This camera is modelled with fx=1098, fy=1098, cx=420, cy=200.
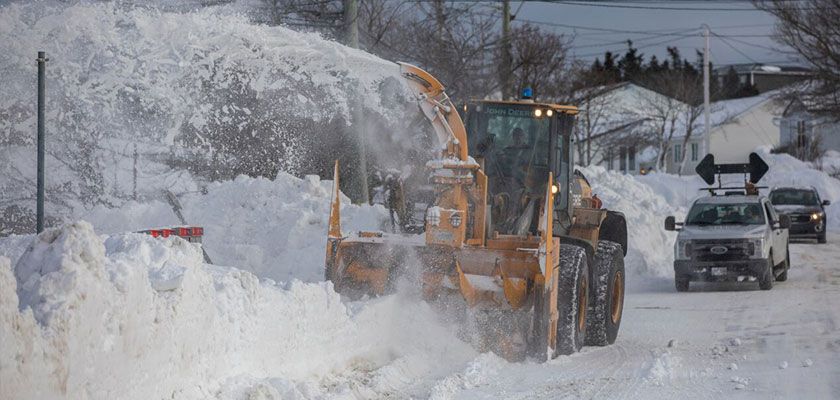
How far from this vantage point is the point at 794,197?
106 ft

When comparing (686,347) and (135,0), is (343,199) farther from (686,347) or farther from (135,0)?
(686,347)

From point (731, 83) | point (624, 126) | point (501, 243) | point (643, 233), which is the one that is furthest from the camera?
point (731, 83)

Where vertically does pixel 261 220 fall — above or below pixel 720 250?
above

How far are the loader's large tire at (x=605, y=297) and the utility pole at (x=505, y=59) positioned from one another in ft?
50.8

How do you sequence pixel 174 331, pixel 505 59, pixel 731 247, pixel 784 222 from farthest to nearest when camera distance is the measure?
pixel 505 59
pixel 784 222
pixel 731 247
pixel 174 331

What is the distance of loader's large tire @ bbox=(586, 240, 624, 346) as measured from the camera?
11844 mm

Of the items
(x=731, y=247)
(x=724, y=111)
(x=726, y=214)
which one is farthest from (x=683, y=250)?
(x=724, y=111)

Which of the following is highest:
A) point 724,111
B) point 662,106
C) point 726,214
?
point 724,111

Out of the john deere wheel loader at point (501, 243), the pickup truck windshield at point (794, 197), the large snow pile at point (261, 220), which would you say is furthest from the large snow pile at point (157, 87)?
the pickup truck windshield at point (794, 197)

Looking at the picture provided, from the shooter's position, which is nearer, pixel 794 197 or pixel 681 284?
pixel 681 284

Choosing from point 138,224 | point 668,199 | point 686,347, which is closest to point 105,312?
point 686,347

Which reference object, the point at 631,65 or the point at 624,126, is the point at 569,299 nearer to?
the point at 624,126

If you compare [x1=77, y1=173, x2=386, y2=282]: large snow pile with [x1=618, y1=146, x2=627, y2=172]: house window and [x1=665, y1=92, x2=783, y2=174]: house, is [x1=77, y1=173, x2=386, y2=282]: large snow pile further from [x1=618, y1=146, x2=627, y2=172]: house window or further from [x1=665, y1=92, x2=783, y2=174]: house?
[x1=665, y1=92, x2=783, y2=174]: house

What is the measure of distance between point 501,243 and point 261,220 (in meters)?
8.47
